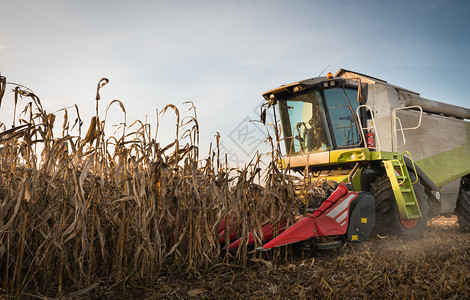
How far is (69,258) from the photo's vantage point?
2533 mm

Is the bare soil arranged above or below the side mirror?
below

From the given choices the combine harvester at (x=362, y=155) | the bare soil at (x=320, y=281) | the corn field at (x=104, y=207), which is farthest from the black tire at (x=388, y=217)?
the corn field at (x=104, y=207)

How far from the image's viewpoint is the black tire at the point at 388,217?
477cm

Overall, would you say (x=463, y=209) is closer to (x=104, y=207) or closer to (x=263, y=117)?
(x=263, y=117)

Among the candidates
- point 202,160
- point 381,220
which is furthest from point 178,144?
point 381,220

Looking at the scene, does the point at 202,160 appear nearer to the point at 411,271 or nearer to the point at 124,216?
the point at 124,216

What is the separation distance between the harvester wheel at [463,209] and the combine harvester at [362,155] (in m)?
0.34

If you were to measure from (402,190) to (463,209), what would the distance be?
294 centimetres

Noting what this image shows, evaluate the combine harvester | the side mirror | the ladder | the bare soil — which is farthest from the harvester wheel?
the side mirror

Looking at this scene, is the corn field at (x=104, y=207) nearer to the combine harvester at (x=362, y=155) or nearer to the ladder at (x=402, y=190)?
the combine harvester at (x=362, y=155)

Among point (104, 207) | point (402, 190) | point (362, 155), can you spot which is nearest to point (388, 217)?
point (402, 190)

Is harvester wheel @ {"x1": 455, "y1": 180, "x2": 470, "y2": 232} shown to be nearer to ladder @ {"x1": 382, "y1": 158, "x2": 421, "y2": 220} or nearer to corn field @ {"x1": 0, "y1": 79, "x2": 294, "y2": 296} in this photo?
ladder @ {"x1": 382, "y1": 158, "x2": 421, "y2": 220}

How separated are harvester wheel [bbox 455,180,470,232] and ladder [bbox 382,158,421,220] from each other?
2712mm

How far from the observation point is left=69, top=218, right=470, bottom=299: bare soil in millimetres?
2447
